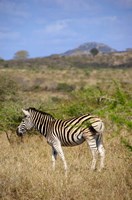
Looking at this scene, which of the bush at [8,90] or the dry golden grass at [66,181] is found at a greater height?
the bush at [8,90]

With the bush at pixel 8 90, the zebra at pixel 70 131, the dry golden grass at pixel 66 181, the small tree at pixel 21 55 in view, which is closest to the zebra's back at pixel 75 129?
the zebra at pixel 70 131

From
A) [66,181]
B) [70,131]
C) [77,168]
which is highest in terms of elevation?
[70,131]

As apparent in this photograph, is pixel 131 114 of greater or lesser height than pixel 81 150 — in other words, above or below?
above

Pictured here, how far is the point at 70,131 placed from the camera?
8.09 m

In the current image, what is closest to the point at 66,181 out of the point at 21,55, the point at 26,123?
the point at 26,123

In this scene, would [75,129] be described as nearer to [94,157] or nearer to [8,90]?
[94,157]

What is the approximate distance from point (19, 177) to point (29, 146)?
12.4 ft

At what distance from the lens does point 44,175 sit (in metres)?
6.77

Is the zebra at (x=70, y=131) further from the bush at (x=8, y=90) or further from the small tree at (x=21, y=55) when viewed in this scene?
the small tree at (x=21, y=55)

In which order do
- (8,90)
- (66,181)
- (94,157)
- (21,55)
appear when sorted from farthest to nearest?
1. (21,55)
2. (8,90)
3. (94,157)
4. (66,181)

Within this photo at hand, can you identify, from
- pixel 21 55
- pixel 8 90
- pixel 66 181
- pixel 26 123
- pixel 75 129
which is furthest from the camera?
pixel 21 55

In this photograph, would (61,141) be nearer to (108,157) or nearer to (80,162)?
(80,162)

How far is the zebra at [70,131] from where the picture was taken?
7.88 metres

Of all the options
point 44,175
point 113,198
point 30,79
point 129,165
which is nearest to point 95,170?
point 129,165
